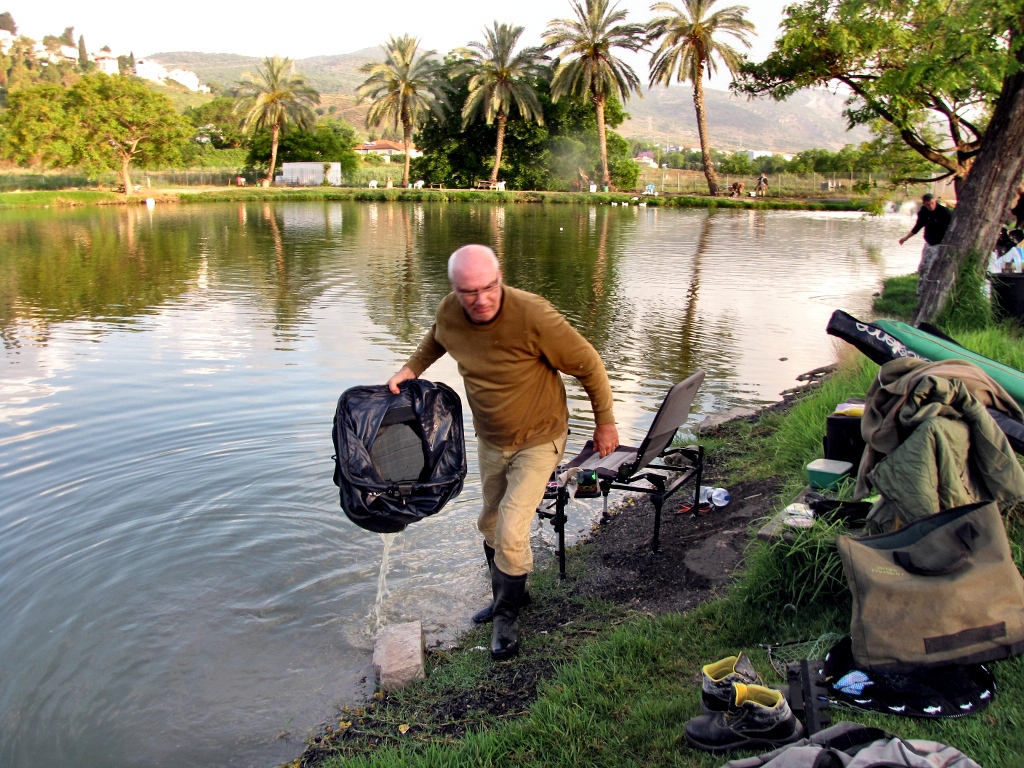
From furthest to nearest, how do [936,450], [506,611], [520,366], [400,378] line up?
[400,378] → [506,611] → [520,366] → [936,450]

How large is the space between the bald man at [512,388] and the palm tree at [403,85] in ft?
200

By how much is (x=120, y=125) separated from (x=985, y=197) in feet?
194

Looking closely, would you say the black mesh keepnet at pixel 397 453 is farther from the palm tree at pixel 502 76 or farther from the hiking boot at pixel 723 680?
the palm tree at pixel 502 76

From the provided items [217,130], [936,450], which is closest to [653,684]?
[936,450]

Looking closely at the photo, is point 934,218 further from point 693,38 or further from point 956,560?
point 693,38

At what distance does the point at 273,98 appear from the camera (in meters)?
68.5

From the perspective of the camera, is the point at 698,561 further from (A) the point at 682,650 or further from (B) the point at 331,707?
(B) the point at 331,707

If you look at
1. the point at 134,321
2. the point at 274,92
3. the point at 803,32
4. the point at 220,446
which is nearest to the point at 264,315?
the point at 134,321

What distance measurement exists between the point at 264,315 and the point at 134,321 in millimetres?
2096

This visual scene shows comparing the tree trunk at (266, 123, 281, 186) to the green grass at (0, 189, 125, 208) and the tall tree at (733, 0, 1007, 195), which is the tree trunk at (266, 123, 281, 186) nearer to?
the green grass at (0, 189, 125, 208)

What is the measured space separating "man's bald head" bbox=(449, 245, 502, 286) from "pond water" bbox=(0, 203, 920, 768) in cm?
217

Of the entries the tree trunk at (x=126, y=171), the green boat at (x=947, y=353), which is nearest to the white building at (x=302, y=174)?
the tree trunk at (x=126, y=171)

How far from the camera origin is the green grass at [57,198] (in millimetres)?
47591

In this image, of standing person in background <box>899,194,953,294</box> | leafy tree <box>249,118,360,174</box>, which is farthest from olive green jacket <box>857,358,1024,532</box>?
leafy tree <box>249,118,360,174</box>
